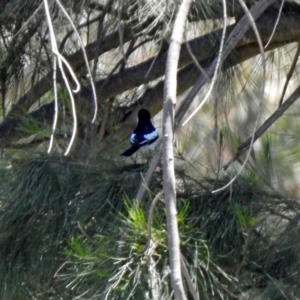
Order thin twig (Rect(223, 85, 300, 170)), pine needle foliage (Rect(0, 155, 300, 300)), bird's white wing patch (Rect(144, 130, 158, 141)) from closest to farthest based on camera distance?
pine needle foliage (Rect(0, 155, 300, 300)) < thin twig (Rect(223, 85, 300, 170)) < bird's white wing patch (Rect(144, 130, 158, 141))

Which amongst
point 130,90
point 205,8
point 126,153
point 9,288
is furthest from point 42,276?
point 130,90

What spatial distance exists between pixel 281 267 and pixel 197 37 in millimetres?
636

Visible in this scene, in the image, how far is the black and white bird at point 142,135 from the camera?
1879 mm

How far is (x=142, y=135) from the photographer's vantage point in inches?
79.3

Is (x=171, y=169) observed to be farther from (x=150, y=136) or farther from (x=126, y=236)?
(x=150, y=136)

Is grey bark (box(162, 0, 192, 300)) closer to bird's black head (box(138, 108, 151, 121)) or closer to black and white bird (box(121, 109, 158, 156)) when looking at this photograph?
black and white bird (box(121, 109, 158, 156))

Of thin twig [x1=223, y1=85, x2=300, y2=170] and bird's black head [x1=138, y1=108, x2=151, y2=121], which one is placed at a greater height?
bird's black head [x1=138, y1=108, x2=151, y2=121]

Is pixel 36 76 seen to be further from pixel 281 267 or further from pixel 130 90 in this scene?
pixel 281 267

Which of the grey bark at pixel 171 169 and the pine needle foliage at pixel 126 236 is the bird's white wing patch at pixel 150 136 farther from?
the grey bark at pixel 171 169

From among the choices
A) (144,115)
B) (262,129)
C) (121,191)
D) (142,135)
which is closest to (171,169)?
(121,191)

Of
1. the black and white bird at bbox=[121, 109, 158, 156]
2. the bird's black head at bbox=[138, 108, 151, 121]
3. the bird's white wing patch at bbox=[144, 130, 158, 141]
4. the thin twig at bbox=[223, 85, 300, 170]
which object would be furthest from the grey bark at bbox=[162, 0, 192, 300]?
the bird's black head at bbox=[138, 108, 151, 121]

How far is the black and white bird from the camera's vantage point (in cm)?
188

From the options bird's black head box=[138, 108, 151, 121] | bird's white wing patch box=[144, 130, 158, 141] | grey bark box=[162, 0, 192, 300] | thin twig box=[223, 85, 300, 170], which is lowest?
grey bark box=[162, 0, 192, 300]

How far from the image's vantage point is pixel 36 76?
2170 mm
